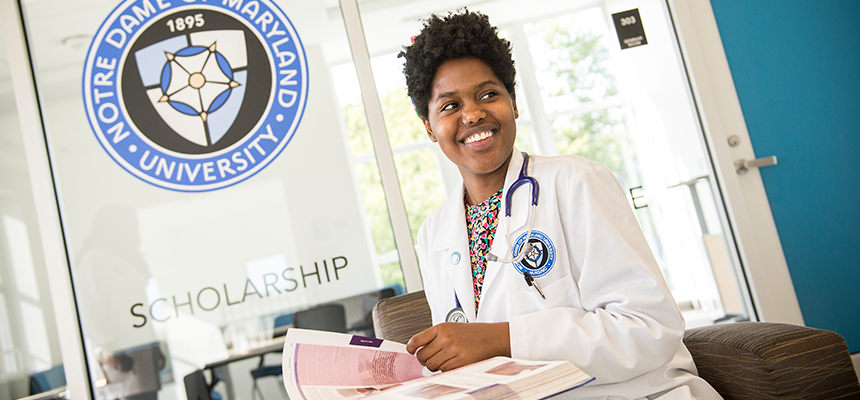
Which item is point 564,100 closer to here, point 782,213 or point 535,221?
point 782,213

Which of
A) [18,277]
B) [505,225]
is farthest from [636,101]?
[18,277]

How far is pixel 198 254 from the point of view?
226 cm

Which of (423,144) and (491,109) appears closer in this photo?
(491,109)

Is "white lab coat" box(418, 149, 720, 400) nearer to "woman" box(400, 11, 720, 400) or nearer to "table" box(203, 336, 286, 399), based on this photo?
"woman" box(400, 11, 720, 400)

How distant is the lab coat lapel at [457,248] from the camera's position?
3.79 ft

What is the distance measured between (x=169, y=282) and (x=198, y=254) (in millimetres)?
162

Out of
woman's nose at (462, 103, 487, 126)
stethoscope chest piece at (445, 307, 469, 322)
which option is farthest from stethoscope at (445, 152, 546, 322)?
woman's nose at (462, 103, 487, 126)

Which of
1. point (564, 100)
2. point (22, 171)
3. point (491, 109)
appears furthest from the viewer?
point (564, 100)

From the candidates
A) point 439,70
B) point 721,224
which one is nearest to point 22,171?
point 439,70

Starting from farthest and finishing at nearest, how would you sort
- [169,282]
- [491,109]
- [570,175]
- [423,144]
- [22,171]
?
1. [423,144]
2. [22,171]
3. [169,282]
4. [491,109]
5. [570,175]

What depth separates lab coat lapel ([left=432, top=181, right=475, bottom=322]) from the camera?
1.16 m

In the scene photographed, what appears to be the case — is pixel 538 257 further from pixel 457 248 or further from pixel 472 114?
pixel 472 114

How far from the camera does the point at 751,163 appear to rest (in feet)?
8.13

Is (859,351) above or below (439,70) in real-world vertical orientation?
below
